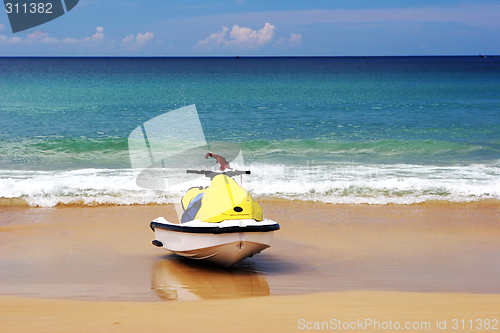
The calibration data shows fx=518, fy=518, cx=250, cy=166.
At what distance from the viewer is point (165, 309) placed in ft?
15.0

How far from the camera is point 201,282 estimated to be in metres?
5.50

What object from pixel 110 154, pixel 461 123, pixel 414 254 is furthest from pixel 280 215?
pixel 461 123

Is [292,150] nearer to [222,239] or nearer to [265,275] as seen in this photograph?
[265,275]

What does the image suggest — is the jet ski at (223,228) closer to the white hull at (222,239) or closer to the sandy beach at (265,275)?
the white hull at (222,239)

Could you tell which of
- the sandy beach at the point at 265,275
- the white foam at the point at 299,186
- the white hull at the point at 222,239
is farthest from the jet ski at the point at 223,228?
the white foam at the point at 299,186

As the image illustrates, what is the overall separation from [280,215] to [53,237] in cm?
361

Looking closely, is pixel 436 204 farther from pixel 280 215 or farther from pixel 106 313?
pixel 106 313

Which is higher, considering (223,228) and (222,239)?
(223,228)

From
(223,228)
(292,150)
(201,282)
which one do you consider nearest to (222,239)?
(223,228)

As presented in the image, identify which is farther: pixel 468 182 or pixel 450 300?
pixel 468 182

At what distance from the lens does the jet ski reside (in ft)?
17.4

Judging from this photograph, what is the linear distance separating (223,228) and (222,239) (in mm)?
159

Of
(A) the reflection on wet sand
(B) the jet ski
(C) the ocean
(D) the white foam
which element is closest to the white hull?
(B) the jet ski

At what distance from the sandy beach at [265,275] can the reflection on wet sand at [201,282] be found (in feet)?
0.04
